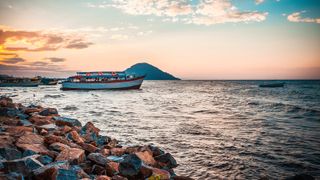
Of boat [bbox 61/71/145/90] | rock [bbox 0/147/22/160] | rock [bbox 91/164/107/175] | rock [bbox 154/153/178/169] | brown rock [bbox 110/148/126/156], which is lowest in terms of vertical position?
rock [bbox 154/153/178/169]

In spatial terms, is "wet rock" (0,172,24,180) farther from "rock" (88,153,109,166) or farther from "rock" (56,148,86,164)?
"rock" (88,153,109,166)

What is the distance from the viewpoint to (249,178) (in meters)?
8.05

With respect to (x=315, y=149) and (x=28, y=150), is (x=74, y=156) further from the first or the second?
(x=315, y=149)

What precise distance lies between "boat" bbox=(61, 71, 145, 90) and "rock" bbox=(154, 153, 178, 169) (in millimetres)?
58780

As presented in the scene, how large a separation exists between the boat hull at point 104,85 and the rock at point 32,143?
59007mm

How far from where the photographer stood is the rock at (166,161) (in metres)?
8.60

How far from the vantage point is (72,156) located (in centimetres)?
672

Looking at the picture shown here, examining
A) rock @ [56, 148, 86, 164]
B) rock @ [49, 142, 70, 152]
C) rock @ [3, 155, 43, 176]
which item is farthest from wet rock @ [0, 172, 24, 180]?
rock @ [49, 142, 70, 152]

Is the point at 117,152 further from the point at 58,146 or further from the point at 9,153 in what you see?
the point at 9,153

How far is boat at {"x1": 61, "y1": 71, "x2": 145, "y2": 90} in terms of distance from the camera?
66.9 metres

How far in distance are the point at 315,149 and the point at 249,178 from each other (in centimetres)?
535

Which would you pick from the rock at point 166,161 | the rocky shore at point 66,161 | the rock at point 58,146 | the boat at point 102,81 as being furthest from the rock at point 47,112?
the boat at point 102,81

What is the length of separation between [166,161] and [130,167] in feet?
7.78

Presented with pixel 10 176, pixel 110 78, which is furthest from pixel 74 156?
pixel 110 78
